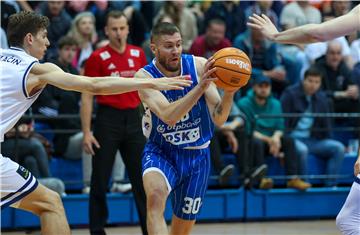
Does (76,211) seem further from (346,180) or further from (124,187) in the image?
(346,180)

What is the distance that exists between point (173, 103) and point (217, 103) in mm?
545

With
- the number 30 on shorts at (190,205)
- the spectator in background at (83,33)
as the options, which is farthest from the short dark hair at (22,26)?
the spectator in background at (83,33)

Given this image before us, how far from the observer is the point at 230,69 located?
6586 millimetres

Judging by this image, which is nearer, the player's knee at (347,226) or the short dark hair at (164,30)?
the player's knee at (347,226)

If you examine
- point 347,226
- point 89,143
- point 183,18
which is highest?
point 183,18

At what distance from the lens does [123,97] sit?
897 centimetres

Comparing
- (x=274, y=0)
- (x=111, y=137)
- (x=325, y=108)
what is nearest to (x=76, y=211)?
(x=111, y=137)

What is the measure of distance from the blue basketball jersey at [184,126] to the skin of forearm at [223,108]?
0.47ft

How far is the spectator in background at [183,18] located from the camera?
11992 mm

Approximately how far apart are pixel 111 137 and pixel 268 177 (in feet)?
9.58

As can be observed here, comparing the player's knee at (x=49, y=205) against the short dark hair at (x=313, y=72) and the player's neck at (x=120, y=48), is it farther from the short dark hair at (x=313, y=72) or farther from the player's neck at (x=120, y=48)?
the short dark hair at (x=313, y=72)

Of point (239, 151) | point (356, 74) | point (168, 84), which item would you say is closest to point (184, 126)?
point (168, 84)

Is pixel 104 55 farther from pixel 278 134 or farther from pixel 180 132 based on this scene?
pixel 278 134

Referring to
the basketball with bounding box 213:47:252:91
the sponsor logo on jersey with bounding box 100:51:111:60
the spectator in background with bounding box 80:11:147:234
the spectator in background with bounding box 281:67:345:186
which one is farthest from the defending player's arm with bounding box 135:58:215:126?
the spectator in background with bounding box 281:67:345:186
